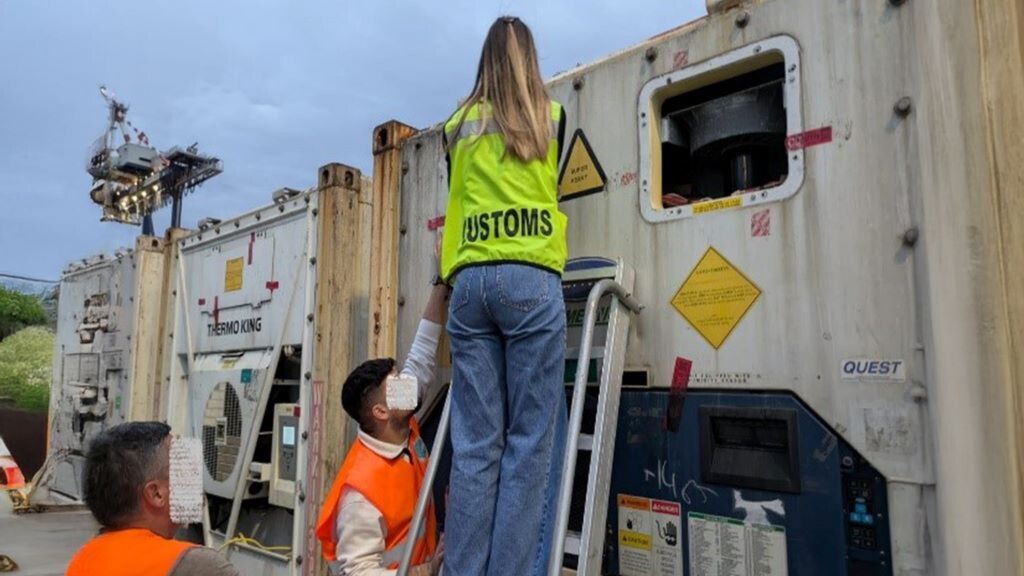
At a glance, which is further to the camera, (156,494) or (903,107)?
(903,107)

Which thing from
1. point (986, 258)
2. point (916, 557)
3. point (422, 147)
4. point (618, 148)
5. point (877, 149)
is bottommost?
point (916, 557)

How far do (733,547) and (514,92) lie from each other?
4.50ft

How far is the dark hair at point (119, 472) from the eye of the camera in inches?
63.1

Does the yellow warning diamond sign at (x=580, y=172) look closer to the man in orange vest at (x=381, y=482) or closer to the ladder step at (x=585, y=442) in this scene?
the man in orange vest at (x=381, y=482)

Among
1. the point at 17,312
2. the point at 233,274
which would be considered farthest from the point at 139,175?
the point at 233,274

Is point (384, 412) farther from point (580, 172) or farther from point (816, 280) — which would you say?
point (816, 280)

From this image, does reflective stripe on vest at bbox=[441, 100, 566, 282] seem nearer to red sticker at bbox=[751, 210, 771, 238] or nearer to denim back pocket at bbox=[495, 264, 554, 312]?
denim back pocket at bbox=[495, 264, 554, 312]

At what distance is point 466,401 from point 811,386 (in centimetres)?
89

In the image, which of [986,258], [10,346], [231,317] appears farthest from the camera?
[10,346]

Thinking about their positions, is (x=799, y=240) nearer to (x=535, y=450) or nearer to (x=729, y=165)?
(x=729, y=165)

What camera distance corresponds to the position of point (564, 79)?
2.61 metres

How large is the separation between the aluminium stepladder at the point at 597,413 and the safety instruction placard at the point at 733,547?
263mm

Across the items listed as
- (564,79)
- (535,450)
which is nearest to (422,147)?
(564,79)

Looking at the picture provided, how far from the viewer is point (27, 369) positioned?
41.5 feet
